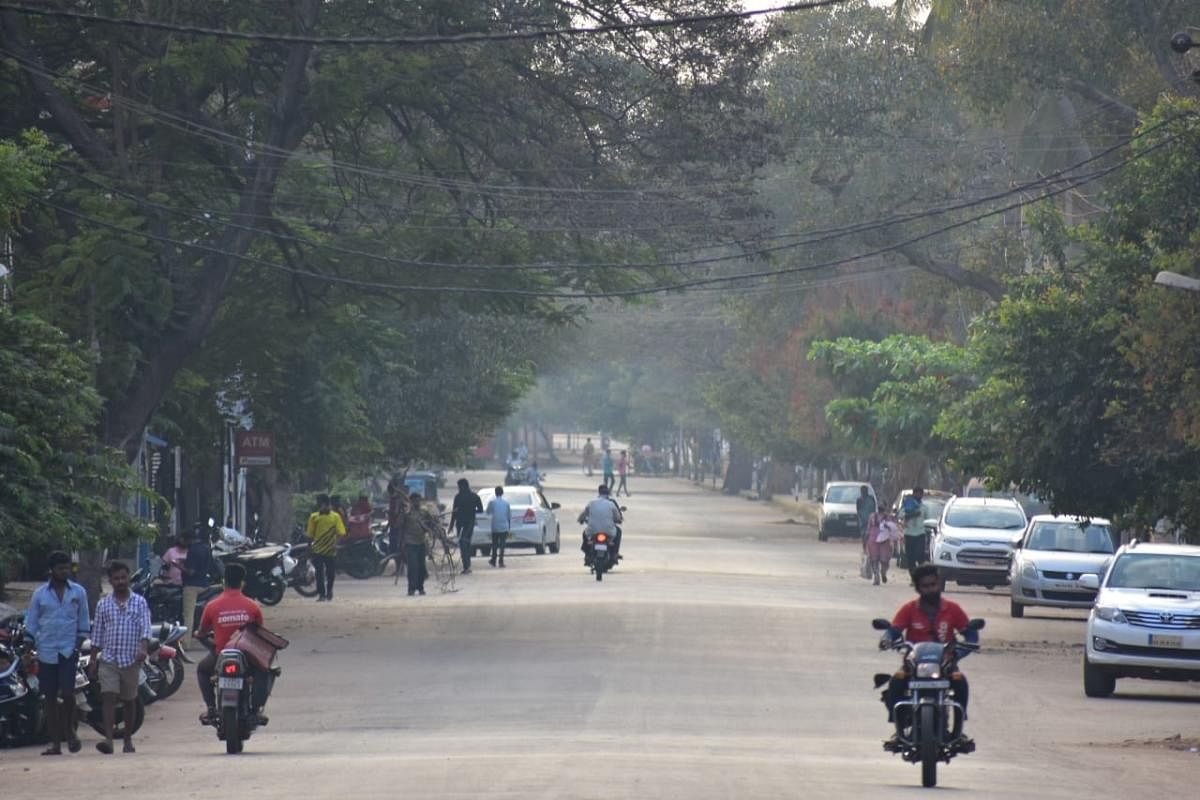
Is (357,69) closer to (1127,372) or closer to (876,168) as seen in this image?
(1127,372)

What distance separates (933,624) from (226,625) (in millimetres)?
5835

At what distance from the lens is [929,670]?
14156mm

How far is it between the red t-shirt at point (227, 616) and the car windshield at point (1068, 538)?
18.8m

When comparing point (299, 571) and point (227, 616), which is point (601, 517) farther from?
point (227, 616)

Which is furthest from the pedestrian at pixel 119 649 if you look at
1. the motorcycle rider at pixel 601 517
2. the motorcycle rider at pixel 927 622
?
the motorcycle rider at pixel 601 517

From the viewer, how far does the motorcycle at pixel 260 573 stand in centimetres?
3300

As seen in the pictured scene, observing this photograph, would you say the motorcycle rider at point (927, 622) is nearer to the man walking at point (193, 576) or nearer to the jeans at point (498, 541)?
the man walking at point (193, 576)

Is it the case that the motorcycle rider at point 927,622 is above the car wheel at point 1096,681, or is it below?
above

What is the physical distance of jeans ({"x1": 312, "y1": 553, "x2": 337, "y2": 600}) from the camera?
115 ft

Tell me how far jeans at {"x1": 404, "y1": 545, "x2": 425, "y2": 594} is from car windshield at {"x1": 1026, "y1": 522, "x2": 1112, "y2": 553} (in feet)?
34.5

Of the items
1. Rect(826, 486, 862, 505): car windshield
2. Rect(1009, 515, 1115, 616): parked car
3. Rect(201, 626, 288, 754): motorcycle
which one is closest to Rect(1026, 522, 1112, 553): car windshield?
Rect(1009, 515, 1115, 616): parked car

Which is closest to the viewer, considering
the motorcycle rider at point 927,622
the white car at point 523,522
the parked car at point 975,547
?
the motorcycle rider at point 927,622

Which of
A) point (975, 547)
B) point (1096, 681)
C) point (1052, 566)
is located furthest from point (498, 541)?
point (1096, 681)

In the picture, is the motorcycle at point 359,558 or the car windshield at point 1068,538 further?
the motorcycle at point 359,558
